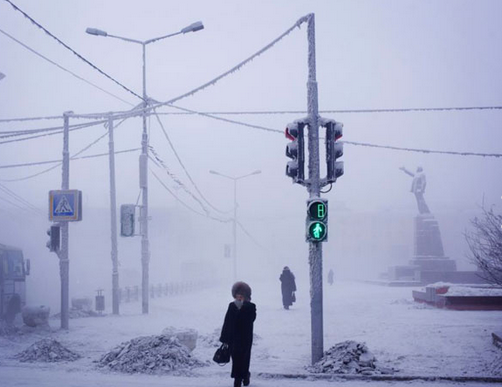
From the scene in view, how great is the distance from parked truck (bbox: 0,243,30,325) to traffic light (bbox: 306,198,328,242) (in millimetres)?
13089

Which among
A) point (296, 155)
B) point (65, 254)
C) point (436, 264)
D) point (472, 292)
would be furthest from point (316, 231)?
point (436, 264)

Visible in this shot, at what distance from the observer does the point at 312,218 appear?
32.1ft

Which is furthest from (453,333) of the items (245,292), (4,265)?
(4,265)

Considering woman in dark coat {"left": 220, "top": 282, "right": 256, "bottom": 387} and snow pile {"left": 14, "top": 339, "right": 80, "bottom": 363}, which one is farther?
snow pile {"left": 14, "top": 339, "right": 80, "bottom": 363}

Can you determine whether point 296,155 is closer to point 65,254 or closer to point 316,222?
point 316,222

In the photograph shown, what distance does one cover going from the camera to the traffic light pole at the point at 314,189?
1006cm

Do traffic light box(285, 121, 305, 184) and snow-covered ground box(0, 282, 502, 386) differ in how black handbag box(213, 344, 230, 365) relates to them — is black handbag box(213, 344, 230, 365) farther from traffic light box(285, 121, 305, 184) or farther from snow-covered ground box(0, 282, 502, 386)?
traffic light box(285, 121, 305, 184)

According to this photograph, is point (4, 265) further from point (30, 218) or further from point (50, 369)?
point (30, 218)

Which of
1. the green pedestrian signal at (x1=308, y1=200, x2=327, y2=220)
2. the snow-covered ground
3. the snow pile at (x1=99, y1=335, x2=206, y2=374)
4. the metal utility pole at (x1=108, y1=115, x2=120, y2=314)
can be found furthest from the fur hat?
the metal utility pole at (x1=108, y1=115, x2=120, y2=314)

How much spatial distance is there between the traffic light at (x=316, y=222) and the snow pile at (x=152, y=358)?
310 cm

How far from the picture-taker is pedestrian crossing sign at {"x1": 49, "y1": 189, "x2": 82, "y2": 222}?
15961mm

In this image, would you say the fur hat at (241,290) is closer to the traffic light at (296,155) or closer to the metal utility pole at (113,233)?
the traffic light at (296,155)

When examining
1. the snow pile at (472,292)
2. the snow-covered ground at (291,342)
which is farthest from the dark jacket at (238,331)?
the snow pile at (472,292)

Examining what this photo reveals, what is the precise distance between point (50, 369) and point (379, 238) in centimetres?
7775
